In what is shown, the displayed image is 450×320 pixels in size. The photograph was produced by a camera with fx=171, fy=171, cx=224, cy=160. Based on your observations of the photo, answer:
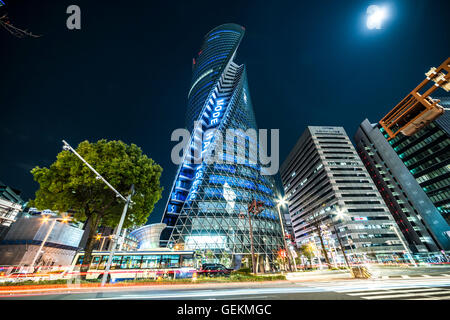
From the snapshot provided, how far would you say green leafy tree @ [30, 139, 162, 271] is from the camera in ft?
46.4

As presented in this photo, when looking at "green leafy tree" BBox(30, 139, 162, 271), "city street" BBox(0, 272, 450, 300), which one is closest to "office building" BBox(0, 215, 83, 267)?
"green leafy tree" BBox(30, 139, 162, 271)

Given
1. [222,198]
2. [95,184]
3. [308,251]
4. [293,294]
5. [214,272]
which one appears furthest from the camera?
[308,251]

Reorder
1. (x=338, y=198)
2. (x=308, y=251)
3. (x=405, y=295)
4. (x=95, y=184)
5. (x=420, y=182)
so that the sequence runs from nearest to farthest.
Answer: (x=405, y=295) → (x=95, y=184) → (x=308, y=251) → (x=420, y=182) → (x=338, y=198)

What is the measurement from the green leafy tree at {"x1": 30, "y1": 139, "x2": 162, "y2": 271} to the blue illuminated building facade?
22686 mm

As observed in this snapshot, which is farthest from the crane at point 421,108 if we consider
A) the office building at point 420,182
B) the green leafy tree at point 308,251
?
the office building at point 420,182

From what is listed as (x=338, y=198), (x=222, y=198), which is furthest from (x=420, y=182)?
(x=222, y=198)

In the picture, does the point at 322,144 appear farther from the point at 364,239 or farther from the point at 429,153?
→ the point at 364,239

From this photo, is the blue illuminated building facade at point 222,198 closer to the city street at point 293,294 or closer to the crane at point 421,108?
the city street at point 293,294

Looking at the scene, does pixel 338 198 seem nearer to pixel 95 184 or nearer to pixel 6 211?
pixel 95 184

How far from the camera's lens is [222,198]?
43.2 meters

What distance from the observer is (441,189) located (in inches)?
1994

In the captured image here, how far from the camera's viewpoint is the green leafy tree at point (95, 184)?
14141 millimetres

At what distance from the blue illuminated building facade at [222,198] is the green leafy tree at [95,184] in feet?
74.4

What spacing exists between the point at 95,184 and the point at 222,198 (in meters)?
31.4
